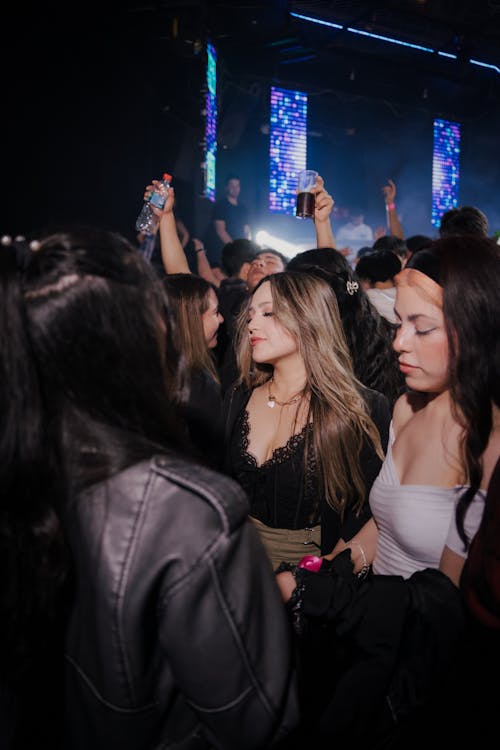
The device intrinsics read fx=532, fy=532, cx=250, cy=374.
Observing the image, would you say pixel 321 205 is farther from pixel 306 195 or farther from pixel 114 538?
pixel 114 538

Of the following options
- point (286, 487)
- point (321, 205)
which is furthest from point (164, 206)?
point (286, 487)

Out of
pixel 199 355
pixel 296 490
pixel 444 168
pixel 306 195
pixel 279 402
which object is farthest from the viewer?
pixel 444 168

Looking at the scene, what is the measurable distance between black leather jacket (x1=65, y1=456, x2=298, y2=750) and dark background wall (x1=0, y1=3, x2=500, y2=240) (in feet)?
1.68

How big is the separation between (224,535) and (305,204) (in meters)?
2.76

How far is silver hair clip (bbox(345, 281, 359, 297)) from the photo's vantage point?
2783mm

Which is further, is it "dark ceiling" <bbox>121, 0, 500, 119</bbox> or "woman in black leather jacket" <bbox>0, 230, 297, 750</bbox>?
"dark ceiling" <bbox>121, 0, 500, 119</bbox>

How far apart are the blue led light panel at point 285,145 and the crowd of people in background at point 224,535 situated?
5949mm

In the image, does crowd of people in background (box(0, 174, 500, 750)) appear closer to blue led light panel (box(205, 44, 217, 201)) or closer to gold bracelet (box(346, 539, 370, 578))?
gold bracelet (box(346, 539, 370, 578))

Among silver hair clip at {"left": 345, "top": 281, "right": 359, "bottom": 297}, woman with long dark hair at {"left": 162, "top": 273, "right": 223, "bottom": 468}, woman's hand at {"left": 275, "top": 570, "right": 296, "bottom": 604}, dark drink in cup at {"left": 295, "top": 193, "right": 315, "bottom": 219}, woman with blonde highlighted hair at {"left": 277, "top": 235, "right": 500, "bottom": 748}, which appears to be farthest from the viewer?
dark drink in cup at {"left": 295, "top": 193, "right": 315, "bottom": 219}

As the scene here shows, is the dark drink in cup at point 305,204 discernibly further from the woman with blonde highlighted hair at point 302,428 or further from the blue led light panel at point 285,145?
the blue led light panel at point 285,145

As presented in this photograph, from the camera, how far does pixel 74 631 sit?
2.92 ft

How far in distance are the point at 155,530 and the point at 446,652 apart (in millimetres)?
801

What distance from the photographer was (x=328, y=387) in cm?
222

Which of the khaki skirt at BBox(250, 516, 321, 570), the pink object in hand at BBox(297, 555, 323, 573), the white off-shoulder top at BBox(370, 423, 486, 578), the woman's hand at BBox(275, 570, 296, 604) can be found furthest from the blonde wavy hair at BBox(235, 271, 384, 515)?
the woman's hand at BBox(275, 570, 296, 604)
